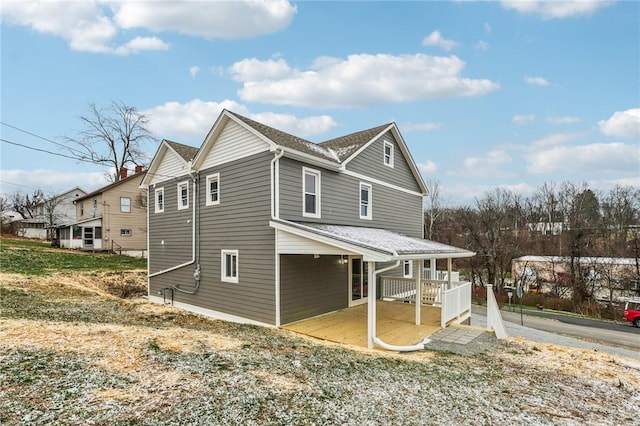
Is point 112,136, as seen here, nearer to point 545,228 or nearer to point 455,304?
point 455,304

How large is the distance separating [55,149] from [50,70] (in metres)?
5.36

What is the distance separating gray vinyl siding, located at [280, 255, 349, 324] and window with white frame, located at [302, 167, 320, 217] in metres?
1.47

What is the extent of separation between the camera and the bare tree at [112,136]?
103 ft

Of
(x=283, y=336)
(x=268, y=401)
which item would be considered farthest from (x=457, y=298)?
A: (x=268, y=401)

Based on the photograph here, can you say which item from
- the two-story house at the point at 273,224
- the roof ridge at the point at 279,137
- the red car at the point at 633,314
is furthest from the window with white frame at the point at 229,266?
the red car at the point at 633,314

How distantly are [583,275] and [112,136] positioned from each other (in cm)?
4501

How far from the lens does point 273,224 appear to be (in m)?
9.42

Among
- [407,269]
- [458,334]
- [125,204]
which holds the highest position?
[125,204]

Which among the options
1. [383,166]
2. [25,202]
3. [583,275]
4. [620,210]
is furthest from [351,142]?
[25,202]

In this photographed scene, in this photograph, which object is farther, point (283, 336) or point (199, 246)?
point (199, 246)

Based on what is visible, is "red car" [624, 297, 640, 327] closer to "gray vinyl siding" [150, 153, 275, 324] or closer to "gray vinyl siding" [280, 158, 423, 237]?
"gray vinyl siding" [280, 158, 423, 237]

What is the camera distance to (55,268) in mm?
16516

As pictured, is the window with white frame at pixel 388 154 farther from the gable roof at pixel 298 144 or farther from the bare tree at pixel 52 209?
the bare tree at pixel 52 209

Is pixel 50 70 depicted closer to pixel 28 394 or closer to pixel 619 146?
pixel 28 394
